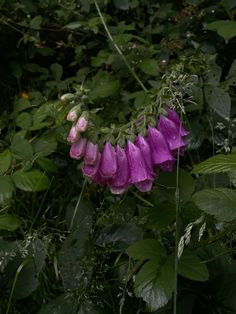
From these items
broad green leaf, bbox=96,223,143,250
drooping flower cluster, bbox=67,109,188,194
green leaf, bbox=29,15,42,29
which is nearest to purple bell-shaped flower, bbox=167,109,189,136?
drooping flower cluster, bbox=67,109,188,194

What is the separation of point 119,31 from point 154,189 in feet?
3.19

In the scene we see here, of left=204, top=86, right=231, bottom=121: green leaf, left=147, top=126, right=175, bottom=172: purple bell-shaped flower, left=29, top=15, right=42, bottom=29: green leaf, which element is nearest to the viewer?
left=147, top=126, right=175, bottom=172: purple bell-shaped flower

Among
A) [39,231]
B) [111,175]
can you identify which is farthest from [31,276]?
[111,175]

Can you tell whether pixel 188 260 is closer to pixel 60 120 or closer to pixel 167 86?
pixel 167 86

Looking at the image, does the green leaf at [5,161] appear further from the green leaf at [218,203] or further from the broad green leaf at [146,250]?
the green leaf at [218,203]

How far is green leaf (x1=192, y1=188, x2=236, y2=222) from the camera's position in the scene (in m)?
1.24

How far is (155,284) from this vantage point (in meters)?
1.26

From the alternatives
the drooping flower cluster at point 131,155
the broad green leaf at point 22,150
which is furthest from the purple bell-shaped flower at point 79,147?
the broad green leaf at point 22,150

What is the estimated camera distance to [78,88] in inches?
58.3

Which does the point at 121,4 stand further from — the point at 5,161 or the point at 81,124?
the point at 81,124

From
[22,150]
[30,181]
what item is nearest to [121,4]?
[22,150]

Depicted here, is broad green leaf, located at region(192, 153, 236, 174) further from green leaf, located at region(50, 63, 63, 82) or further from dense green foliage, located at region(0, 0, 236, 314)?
green leaf, located at region(50, 63, 63, 82)

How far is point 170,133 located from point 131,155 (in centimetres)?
12

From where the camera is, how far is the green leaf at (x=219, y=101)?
1815mm
